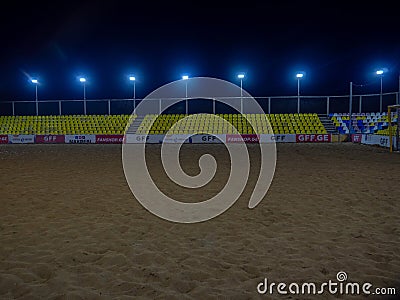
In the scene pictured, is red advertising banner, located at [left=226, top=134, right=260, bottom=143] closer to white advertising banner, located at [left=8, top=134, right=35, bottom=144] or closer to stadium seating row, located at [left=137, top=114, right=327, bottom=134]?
stadium seating row, located at [left=137, top=114, right=327, bottom=134]

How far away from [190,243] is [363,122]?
81.2 feet

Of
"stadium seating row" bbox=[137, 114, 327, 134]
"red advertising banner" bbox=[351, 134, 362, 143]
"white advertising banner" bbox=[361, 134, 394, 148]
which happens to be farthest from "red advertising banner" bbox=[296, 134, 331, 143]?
"white advertising banner" bbox=[361, 134, 394, 148]

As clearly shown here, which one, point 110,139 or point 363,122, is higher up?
point 363,122

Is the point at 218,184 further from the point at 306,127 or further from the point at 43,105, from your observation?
the point at 43,105

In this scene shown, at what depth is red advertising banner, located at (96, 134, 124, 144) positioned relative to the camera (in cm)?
2598

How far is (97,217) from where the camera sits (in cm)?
620

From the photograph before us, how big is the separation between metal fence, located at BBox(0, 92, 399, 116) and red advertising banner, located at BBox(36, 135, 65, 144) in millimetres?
4371

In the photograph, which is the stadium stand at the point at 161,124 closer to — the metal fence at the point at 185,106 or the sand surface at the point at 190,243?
the metal fence at the point at 185,106

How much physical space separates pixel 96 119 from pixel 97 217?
2500cm

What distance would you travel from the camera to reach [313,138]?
2522 centimetres

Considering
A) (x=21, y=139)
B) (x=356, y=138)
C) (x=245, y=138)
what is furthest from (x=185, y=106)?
(x=356, y=138)

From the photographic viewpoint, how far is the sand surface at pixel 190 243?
3.68 meters

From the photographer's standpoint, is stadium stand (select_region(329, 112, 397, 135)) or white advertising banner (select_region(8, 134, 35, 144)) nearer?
stadium stand (select_region(329, 112, 397, 135))

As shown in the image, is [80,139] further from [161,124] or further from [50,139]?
[161,124]
